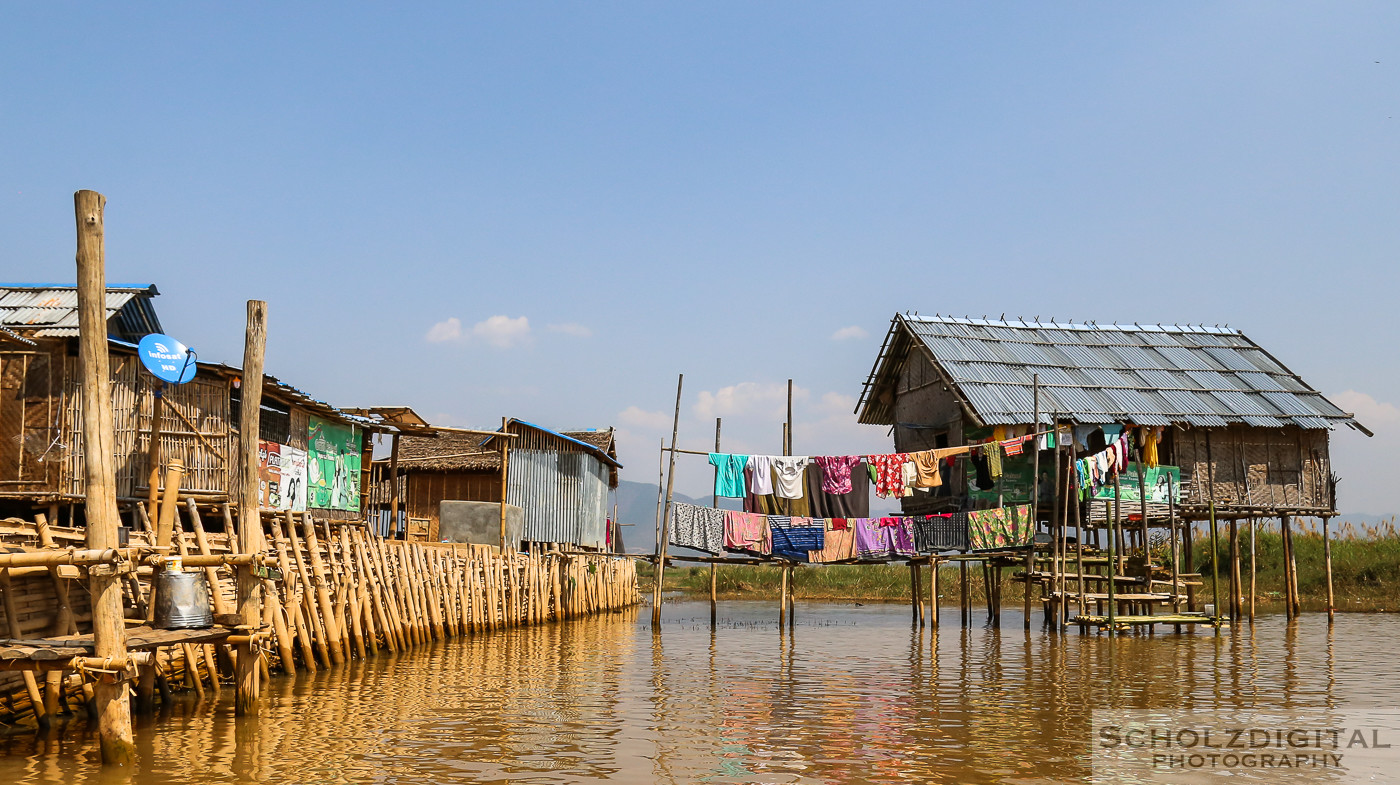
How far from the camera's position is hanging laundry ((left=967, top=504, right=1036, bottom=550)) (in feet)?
71.4

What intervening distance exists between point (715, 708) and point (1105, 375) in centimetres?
1712

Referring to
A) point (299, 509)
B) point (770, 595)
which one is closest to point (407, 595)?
point (299, 509)

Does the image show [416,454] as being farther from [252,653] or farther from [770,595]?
[252,653]

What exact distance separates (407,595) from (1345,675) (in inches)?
510

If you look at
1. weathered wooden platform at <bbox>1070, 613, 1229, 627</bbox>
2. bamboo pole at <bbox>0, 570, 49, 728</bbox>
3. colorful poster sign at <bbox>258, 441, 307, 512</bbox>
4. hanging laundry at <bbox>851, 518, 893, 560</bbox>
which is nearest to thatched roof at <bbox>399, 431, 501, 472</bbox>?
colorful poster sign at <bbox>258, 441, 307, 512</bbox>

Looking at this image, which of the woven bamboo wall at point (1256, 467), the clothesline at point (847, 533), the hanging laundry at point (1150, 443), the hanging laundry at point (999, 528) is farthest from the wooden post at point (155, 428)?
the woven bamboo wall at point (1256, 467)

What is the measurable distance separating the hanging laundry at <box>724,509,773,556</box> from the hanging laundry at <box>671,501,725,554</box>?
6.3 inches

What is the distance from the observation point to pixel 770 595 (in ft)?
133

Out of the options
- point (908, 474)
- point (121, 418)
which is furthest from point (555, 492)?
point (121, 418)

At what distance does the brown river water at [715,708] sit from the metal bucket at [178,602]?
94cm

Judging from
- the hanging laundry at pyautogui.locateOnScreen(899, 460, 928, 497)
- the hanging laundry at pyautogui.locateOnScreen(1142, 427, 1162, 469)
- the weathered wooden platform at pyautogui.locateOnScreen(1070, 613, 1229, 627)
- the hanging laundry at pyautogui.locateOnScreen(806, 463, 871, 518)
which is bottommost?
the weathered wooden platform at pyautogui.locateOnScreen(1070, 613, 1229, 627)

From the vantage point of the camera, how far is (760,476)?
73.2 ft

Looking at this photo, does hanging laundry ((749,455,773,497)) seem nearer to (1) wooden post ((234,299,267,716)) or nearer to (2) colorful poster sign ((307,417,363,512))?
(2) colorful poster sign ((307,417,363,512))

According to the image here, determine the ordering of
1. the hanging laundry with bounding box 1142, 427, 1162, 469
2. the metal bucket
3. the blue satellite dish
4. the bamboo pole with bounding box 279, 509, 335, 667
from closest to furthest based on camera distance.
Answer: the metal bucket < the bamboo pole with bounding box 279, 509, 335, 667 < the blue satellite dish < the hanging laundry with bounding box 1142, 427, 1162, 469
